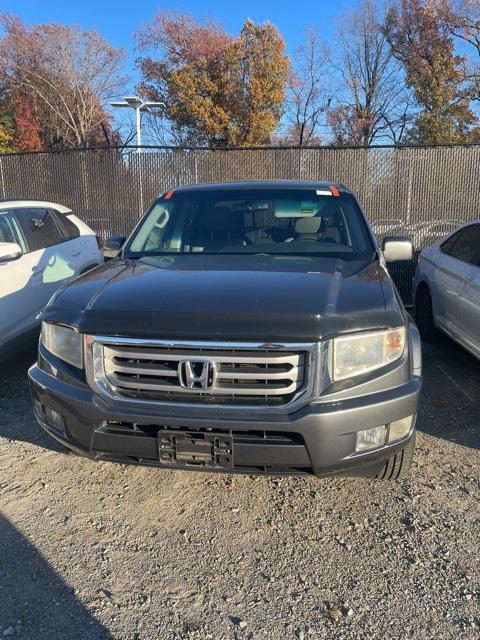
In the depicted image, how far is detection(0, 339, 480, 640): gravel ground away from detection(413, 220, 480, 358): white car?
1432 millimetres

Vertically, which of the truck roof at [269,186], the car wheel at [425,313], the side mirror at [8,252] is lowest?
the car wheel at [425,313]

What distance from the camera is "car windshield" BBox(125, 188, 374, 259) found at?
3867mm

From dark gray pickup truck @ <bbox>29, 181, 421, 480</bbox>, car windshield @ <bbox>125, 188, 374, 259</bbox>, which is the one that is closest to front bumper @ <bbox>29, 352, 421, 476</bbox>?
dark gray pickup truck @ <bbox>29, 181, 421, 480</bbox>

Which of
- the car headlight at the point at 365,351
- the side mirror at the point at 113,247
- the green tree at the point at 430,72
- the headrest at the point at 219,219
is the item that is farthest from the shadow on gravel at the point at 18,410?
the green tree at the point at 430,72

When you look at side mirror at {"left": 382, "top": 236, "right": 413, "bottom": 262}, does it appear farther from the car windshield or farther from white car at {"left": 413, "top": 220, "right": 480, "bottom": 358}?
white car at {"left": 413, "top": 220, "right": 480, "bottom": 358}

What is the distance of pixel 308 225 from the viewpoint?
13.3 ft

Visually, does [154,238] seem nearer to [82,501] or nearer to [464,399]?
[82,501]

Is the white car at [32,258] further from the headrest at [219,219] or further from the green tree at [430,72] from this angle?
the green tree at [430,72]

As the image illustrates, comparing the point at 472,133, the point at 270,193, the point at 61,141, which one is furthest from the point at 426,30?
the point at 270,193

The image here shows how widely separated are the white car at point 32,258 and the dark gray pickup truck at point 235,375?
2150 millimetres

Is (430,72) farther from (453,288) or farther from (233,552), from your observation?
(233,552)

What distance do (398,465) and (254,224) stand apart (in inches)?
81.1

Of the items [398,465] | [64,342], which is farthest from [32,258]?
[398,465]

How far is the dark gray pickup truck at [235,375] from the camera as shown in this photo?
2.45m
